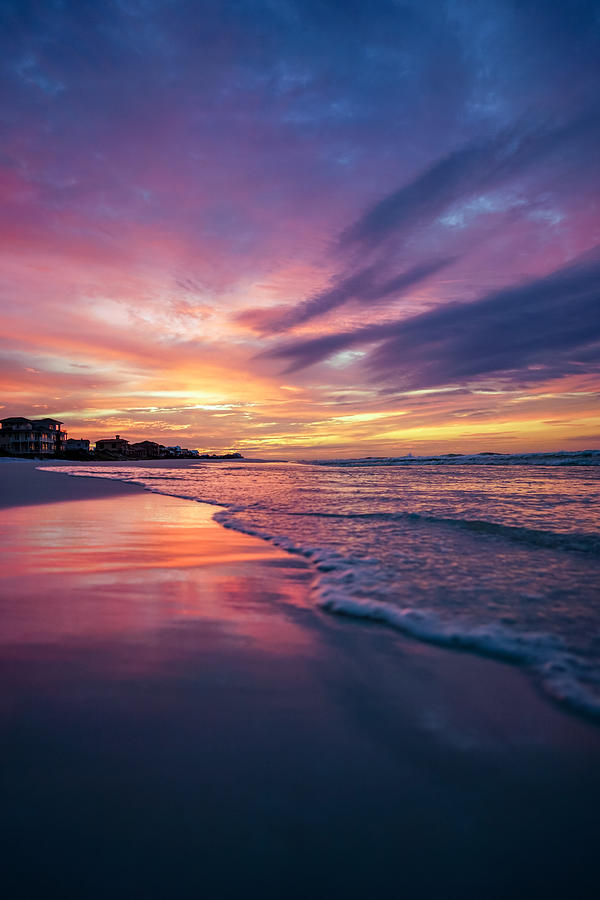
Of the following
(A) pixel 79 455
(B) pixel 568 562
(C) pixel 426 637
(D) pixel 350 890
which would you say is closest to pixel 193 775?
(D) pixel 350 890

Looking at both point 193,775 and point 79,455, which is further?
point 79,455

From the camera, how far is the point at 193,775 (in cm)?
144

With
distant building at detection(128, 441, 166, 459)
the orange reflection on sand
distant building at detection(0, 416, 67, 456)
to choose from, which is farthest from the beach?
distant building at detection(128, 441, 166, 459)

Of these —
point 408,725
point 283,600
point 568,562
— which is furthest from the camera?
point 568,562

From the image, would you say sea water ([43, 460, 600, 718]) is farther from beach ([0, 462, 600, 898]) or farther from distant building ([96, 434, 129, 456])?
distant building ([96, 434, 129, 456])

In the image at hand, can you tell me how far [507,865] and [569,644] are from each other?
5.20ft

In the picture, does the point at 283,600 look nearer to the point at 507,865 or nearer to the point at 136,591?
the point at 136,591

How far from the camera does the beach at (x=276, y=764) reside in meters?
1.13

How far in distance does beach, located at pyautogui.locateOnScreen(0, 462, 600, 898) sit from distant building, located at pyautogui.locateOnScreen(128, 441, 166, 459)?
105 m

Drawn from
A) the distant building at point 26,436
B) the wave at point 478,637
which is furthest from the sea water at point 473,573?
the distant building at point 26,436

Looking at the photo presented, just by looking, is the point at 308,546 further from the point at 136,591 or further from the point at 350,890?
the point at 350,890

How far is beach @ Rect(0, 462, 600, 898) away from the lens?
1.13 metres

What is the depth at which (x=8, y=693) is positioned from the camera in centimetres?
189

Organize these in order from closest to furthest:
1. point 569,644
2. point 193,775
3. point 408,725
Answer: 1. point 193,775
2. point 408,725
3. point 569,644
